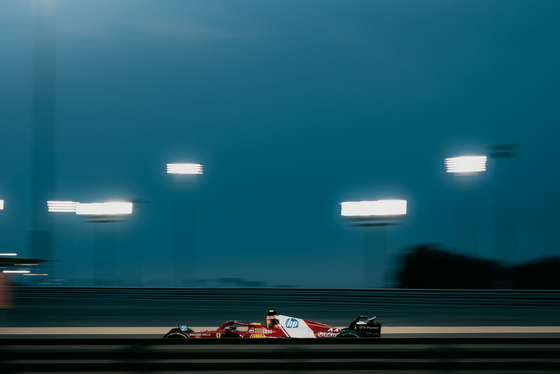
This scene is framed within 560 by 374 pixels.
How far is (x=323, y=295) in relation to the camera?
14180mm

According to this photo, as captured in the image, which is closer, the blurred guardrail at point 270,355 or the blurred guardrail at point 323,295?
the blurred guardrail at point 270,355

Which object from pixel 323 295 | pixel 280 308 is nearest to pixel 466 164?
pixel 323 295

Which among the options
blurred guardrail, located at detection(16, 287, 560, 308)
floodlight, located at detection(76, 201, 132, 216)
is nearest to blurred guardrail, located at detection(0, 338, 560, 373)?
blurred guardrail, located at detection(16, 287, 560, 308)

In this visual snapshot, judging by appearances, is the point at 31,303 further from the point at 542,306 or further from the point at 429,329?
the point at 542,306

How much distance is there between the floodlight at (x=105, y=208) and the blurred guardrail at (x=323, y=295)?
912cm

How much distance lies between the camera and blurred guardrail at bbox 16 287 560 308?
13.7m

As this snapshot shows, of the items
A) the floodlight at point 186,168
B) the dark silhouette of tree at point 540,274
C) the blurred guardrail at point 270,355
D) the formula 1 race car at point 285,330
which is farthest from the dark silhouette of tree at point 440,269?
the blurred guardrail at point 270,355

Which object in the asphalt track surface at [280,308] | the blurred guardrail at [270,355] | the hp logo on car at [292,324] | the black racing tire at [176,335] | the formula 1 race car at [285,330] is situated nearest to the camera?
the blurred guardrail at [270,355]

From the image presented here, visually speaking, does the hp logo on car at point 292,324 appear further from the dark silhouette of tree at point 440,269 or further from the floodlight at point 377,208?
the dark silhouette of tree at point 440,269

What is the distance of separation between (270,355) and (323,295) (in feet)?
31.6

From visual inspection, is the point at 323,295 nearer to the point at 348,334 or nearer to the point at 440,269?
the point at 348,334

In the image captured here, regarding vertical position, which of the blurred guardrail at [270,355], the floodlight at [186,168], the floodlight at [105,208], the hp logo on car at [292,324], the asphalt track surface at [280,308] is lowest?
the asphalt track surface at [280,308]

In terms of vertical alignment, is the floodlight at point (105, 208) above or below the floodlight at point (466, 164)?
below

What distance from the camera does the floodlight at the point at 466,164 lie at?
21266 mm
